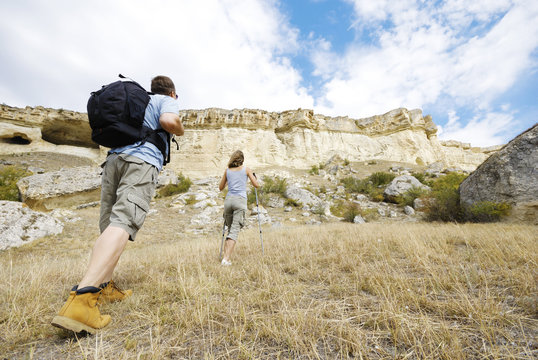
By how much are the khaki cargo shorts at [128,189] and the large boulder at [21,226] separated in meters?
6.38

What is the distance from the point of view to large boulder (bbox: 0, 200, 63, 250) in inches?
219

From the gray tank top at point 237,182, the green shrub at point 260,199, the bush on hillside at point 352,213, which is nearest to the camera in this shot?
the gray tank top at point 237,182

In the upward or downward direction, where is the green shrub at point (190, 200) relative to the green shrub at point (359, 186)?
downward

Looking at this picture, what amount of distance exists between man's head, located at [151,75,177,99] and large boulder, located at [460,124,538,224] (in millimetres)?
8325

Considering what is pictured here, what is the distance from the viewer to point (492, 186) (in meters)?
6.19

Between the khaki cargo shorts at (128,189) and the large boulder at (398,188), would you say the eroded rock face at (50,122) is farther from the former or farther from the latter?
the large boulder at (398,188)

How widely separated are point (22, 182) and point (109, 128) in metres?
14.8

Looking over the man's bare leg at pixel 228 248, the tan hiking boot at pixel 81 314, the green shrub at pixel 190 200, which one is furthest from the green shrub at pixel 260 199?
the tan hiking boot at pixel 81 314

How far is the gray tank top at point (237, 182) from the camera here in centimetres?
370

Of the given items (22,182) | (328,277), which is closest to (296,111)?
(22,182)

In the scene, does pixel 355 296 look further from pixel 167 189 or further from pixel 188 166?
pixel 188 166

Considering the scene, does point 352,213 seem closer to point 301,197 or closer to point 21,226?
point 301,197

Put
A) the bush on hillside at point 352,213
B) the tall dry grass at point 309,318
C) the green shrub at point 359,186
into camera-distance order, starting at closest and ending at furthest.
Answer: the tall dry grass at point 309,318, the bush on hillside at point 352,213, the green shrub at point 359,186

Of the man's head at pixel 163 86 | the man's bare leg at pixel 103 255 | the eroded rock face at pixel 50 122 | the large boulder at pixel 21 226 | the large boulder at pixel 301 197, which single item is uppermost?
the eroded rock face at pixel 50 122
